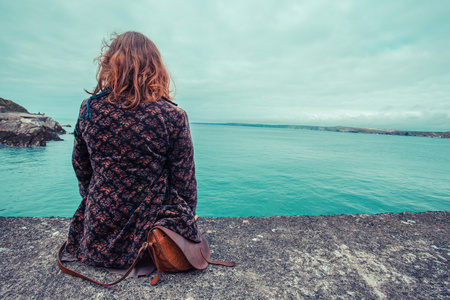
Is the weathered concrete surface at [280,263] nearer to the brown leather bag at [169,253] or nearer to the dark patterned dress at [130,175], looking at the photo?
the brown leather bag at [169,253]

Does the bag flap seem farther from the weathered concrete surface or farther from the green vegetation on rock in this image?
the green vegetation on rock

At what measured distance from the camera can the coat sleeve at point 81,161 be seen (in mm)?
2152

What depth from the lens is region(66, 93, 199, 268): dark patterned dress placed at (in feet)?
6.33

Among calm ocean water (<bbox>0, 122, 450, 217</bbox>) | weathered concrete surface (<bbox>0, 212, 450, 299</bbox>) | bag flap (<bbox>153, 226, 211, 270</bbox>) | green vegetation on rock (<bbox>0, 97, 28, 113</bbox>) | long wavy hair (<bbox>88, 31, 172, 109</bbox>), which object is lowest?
calm ocean water (<bbox>0, 122, 450, 217</bbox>)

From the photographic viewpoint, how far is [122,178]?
201 cm

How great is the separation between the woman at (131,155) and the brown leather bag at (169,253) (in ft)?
0.24

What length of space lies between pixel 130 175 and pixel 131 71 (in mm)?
895

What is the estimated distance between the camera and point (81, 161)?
7.32 feet

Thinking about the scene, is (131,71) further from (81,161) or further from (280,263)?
(280,263)

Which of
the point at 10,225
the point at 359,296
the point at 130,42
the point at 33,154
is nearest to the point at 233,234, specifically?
the point at 359,296

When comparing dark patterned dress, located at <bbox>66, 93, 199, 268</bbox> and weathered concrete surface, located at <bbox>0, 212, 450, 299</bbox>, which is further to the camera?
weathered concrete surface, located at <bbox>0, 212, 450, 299</bbox>

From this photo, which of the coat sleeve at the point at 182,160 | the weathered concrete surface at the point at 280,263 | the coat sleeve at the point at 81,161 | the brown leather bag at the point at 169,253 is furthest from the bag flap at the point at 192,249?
the coat sleeve at the point at 81,161

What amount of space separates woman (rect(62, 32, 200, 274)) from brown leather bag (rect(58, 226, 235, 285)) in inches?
2.9

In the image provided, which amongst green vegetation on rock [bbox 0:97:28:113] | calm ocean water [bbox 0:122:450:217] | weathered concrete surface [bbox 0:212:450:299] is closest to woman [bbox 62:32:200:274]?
weathered concrete surface [bbox 0:212:450:299]
